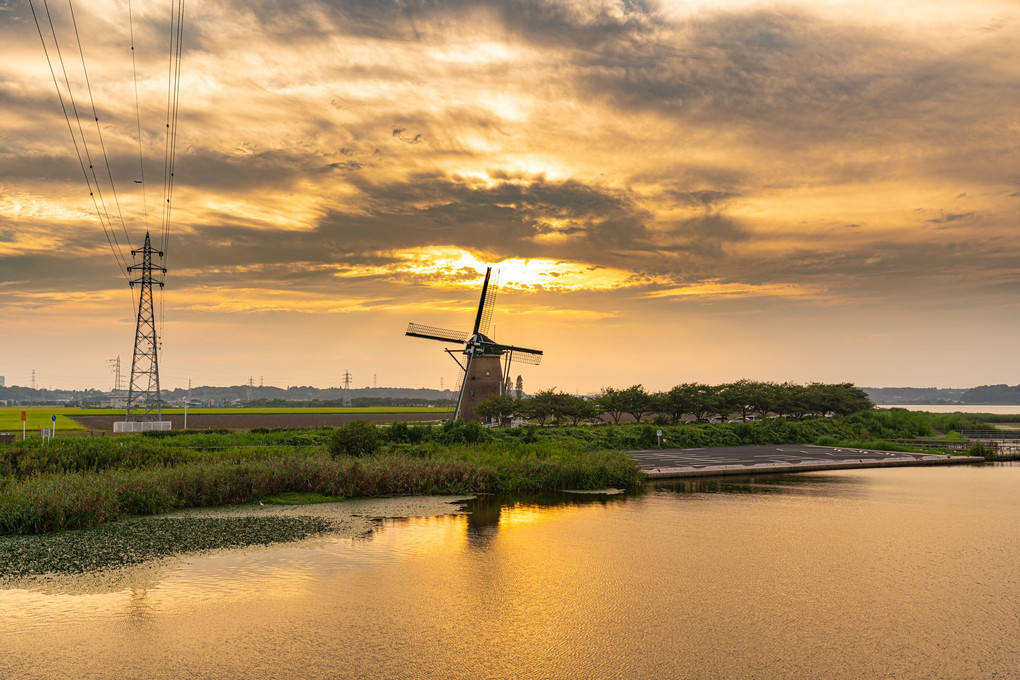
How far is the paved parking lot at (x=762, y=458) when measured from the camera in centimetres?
4150

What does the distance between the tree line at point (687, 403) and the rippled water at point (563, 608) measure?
135 feet

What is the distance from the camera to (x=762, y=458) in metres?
48.1

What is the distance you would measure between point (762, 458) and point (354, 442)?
28874mm

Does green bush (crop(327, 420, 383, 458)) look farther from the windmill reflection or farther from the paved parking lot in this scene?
the paved parking lot

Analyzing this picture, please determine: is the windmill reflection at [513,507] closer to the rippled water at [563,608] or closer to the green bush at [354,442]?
the rippled water at [563,608]

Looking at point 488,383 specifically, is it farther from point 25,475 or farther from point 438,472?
point 25,475

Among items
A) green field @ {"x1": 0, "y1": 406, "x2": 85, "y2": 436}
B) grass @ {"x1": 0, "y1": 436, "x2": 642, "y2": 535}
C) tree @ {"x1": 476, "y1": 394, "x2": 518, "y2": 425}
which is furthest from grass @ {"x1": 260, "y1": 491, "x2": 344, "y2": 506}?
green field @ {"x1": 0, "y1": 406, "x2": 85, "y2": 436}

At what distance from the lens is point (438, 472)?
31016 millimetres

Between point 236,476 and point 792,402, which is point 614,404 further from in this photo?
point 236,476

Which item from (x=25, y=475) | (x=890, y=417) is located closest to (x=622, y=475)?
(x=25, y=475)

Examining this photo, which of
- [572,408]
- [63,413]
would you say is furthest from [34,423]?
[572,408]

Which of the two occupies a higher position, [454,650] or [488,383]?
[488,383]

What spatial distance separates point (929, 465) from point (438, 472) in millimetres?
35678

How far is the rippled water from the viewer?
1173 cm
